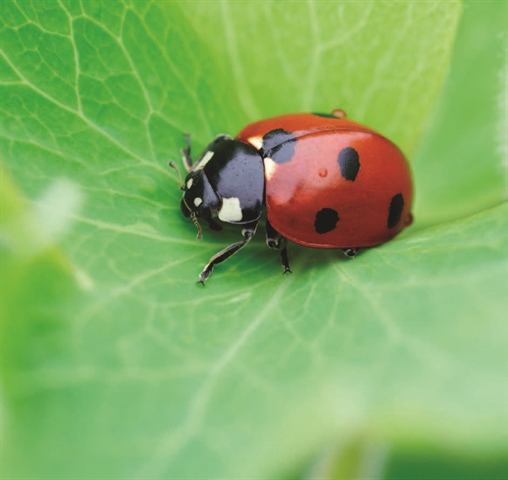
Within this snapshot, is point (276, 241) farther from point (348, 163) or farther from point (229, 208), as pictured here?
point (348, 163)

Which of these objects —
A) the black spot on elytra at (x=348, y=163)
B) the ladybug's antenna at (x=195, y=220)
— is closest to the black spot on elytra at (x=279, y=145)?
the black spot on elytra at (x=348, y=163)

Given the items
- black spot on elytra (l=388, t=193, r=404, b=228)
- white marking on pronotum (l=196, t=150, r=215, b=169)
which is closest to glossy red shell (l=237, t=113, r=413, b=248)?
black spot on elytra (l=388, t=193, r=404, b=228)

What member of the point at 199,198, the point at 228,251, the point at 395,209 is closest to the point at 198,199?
the point at 199,198

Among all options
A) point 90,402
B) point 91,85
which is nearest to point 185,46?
point 91,85

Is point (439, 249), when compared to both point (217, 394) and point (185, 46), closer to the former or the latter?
point (217, 394)

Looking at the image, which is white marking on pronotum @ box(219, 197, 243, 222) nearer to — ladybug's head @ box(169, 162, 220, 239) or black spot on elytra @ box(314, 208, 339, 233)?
ladybug's head @ box(169, 162, 220, 239)

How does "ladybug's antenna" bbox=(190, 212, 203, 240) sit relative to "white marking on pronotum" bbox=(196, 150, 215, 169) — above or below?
below
